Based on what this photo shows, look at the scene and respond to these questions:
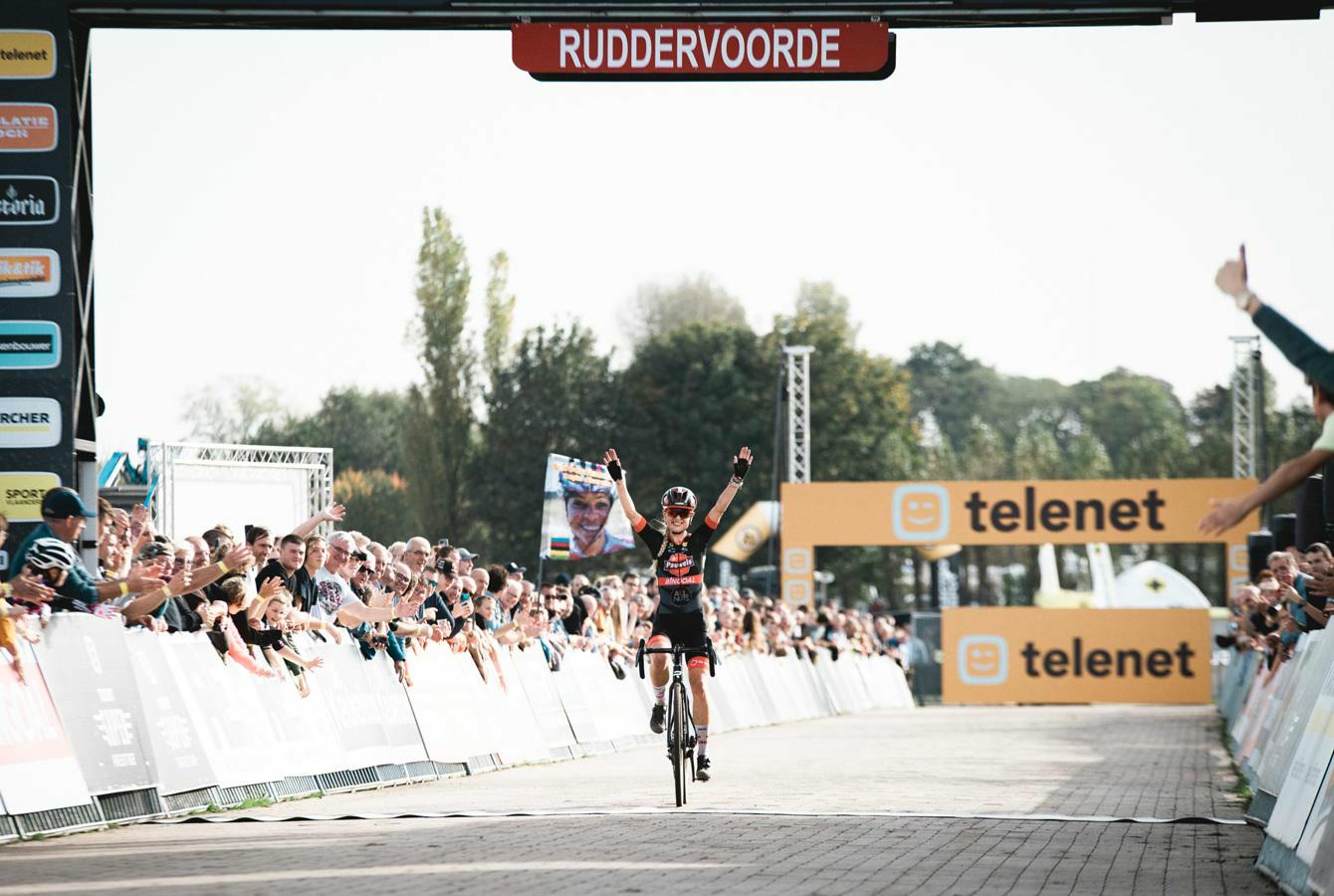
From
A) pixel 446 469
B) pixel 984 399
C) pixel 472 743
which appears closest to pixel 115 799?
pixel 472 743

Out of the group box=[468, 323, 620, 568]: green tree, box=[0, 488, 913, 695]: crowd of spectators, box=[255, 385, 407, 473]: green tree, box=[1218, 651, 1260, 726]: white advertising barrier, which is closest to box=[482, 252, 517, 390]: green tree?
box=[468, 323, 620, 568]: green tree

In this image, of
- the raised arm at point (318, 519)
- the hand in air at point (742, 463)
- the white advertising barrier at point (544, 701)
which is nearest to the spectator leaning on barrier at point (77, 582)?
the raised arm at point (318, 519)

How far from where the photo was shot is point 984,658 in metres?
45.2

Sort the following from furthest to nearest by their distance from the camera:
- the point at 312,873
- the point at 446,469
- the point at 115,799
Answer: the point at 446,469
the point at 115,799
the point at 312,873

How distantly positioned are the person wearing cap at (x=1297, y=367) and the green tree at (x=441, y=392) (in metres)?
65.9

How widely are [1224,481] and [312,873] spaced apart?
120 ft

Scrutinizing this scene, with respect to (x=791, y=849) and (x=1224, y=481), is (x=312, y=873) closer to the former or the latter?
(x=791, y=849)

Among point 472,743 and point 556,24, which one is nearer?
point 556,24

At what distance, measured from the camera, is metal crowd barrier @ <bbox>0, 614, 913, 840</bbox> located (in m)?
11.1

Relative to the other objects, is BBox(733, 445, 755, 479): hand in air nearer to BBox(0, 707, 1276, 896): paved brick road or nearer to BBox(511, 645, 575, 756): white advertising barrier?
BBox(0, 707, 1276, 896): paved brick road

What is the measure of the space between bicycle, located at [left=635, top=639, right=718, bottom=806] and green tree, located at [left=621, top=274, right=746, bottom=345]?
8075cm

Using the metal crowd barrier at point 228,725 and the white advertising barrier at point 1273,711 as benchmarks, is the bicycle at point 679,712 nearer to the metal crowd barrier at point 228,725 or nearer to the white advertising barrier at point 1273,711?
the metal crowd barrier at point 228,725

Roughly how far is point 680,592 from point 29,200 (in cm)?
556

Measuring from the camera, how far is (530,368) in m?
76.4
